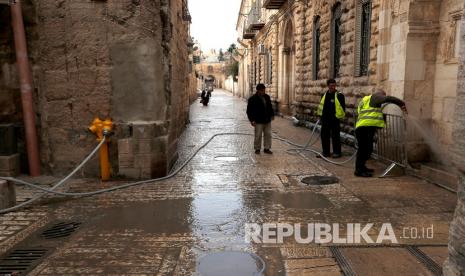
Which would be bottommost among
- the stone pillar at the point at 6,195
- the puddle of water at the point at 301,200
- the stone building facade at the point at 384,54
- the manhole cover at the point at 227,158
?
the manhole cover at the point at 227,158

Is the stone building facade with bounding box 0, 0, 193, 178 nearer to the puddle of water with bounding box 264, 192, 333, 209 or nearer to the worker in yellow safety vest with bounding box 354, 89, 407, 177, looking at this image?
the puddle of water with bounding box 264, 192, 333, 209

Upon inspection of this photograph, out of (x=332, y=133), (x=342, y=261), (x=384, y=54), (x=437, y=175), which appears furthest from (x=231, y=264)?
(x=384, y=54)

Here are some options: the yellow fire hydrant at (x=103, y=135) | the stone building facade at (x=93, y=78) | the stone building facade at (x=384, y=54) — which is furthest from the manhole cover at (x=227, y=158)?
the stone building facade at (x=384, y=54)

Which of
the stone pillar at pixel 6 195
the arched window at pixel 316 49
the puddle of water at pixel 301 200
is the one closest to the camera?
the stone pillar at pixel 6 195

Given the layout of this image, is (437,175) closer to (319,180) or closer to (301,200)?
(319,180)

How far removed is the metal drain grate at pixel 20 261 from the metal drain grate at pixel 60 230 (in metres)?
0.38

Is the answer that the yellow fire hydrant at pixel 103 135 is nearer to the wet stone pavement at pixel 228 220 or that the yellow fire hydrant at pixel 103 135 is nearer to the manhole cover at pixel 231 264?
the wet stone pavement at pixel 228 220

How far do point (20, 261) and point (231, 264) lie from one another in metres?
2.09

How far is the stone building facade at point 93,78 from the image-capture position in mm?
6773

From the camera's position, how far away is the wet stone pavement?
3.71 metres

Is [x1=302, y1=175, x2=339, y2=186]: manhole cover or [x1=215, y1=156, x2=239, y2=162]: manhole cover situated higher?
[x1=302, y1=175, x2=339, y2=186]: manhole cover

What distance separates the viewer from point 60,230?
466cm

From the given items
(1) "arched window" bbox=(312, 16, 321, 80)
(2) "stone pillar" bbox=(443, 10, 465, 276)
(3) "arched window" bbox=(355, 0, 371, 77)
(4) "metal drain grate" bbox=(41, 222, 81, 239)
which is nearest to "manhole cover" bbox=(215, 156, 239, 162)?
(3) "arched window" bbox=(355, 0, 371, 77)

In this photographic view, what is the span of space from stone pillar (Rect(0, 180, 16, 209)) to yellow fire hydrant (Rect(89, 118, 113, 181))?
1.65 metres
